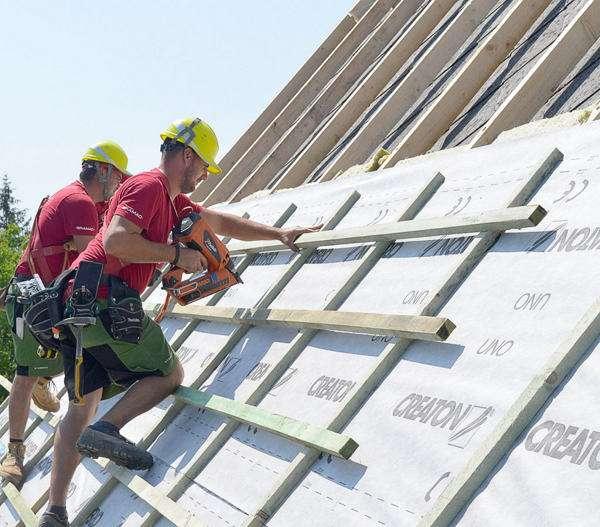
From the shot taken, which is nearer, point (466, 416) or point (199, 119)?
point (466, 416)

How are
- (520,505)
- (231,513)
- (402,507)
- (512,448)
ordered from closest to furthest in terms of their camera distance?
(520,505), (512,448), (402,507), (231,513)

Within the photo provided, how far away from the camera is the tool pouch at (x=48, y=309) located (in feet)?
15.2

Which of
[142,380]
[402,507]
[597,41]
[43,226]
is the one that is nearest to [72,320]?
→ [142,380]

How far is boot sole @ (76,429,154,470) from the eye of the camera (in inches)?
172

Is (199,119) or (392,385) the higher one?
(199,119)

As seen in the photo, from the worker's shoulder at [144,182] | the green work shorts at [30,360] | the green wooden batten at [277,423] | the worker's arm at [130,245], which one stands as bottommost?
the green work shorts at [30,360]

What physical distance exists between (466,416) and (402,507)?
0.36m

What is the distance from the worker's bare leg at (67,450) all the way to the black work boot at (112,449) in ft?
0.51

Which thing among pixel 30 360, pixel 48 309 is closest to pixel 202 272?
pixel 48 309

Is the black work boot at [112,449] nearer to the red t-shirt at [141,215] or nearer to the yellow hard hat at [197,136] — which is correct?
the red t-shirt at [141,215]

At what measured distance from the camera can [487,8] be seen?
6785mm

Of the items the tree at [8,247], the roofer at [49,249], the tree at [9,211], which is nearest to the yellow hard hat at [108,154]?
the roofer at [49,249]

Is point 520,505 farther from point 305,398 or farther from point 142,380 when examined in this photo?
point 142,380

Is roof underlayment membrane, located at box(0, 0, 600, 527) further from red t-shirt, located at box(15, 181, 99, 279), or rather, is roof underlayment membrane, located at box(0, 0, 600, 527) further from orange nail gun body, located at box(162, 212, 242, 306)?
red t-shirt, located at box(15, 181, 99, 279)
